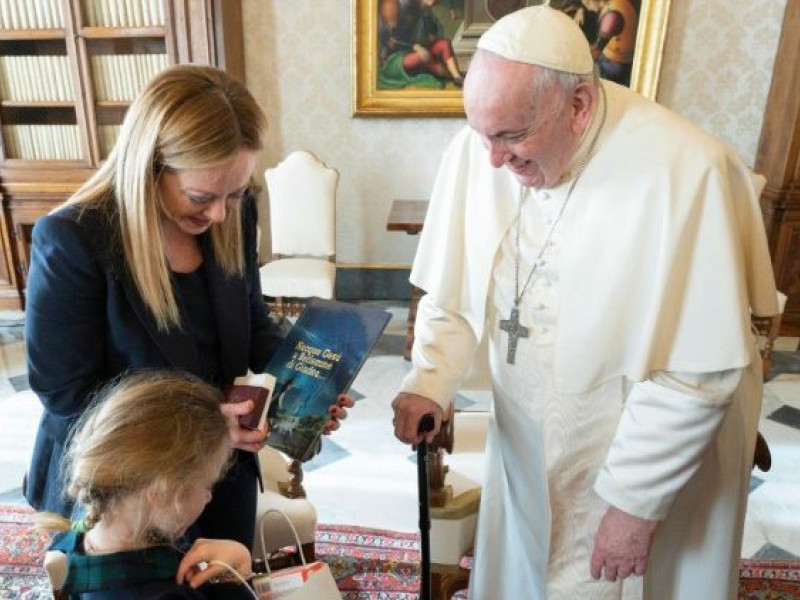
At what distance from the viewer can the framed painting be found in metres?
4.21

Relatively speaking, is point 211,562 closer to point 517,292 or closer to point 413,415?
point 413,415

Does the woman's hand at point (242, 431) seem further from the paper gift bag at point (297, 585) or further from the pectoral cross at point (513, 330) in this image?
the pectoral cross at point (513, 330)

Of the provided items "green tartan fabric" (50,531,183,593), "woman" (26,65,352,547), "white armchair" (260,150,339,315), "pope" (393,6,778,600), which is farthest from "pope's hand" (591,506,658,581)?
"white armchair" (260,150,339,315)

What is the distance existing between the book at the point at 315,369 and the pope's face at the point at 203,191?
304 mm

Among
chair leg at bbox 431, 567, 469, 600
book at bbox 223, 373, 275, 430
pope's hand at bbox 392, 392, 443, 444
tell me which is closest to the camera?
book at bbox 223, 373, 275, 430

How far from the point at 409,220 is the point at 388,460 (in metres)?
1.63

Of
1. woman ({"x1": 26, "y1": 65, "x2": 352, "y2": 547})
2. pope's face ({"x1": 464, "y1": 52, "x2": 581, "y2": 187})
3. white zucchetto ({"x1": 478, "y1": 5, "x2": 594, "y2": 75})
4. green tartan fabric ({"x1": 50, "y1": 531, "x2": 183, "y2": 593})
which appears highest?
white zucchetto ({"x1": 478, "y1": 5, "x2": 594, "y2": 75})

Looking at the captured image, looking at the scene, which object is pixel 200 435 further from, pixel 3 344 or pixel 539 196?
pixel 3 344

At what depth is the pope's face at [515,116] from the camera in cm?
110

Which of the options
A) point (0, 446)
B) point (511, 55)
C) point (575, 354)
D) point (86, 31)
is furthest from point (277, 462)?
point (86, 31)

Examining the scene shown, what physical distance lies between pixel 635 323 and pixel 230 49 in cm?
369

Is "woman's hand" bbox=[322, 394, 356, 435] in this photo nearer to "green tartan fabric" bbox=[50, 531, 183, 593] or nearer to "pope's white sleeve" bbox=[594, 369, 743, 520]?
"green tartan fabric" bbox=[50, 531, 183, 593]

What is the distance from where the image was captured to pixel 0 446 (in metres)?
3.03

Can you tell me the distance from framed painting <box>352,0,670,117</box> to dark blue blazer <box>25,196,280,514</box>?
3.39 meters
